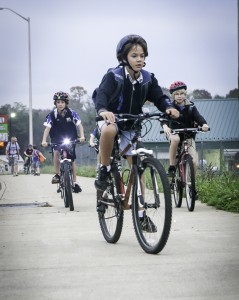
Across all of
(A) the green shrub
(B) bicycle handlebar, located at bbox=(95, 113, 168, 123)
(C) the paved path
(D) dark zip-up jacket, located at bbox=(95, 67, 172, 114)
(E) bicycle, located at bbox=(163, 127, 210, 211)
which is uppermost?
(D) dark zip-up jacket, located at bbox=(95, 67, 172, 114)

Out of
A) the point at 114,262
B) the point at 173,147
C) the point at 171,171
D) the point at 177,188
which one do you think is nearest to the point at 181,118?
the point at 173,147

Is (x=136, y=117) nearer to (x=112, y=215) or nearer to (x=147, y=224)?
(x=147, y=224)

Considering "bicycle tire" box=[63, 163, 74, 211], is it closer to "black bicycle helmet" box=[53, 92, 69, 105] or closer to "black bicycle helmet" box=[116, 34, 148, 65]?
"black bicycle helmet" box=[53, 92, 69, 105]

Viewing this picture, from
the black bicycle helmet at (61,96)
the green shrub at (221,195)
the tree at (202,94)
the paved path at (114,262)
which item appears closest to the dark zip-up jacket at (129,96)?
the paved path at (114,262)

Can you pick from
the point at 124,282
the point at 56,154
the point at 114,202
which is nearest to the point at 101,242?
the point at 114,202

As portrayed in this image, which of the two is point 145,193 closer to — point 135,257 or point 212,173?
point 135,257

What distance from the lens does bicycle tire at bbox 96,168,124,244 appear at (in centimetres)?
562

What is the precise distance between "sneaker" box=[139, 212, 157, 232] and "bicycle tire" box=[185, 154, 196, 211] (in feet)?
10.9

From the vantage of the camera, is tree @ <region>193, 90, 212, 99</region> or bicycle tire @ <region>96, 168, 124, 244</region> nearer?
bicycle tire @ <region>96, 168, 124, 244</region>

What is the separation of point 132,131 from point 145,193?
2.24 ft

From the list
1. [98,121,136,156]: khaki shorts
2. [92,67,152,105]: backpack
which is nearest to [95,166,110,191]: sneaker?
[98,121,136,156]: khaki shorts

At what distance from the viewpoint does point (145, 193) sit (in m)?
5.25

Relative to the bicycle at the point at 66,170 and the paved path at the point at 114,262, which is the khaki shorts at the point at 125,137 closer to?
the paved path at the point at 114,262

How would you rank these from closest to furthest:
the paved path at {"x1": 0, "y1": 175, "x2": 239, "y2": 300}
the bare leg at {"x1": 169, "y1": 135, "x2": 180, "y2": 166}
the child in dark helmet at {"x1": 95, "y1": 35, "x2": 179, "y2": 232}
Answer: the paved path at {"x1": 0, "y1": 175, "x2": 239, "y2": 300} < the child in dark helmet at {"x1": 95, "y1": 35, "x2": 179, "y2": 232} < the bare leg at {"x1": 169, "y1": 135, "x2": 180, "y2": 166}
